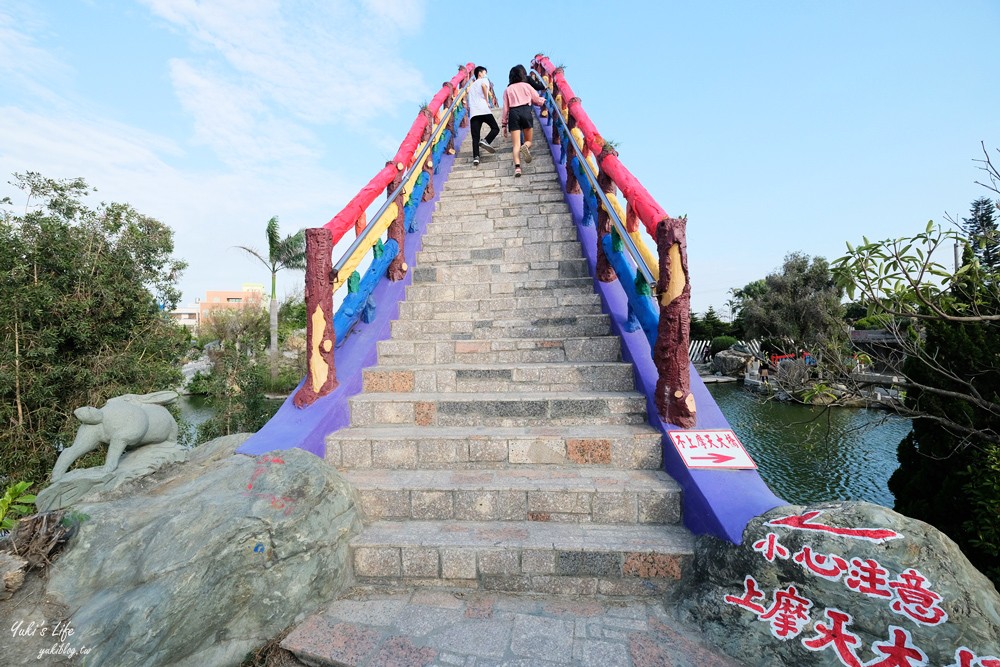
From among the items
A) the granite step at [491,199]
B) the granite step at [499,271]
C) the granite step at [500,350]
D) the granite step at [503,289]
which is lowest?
the granite step at [500,350]

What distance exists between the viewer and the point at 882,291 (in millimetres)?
2316

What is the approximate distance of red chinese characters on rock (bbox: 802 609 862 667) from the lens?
154 centimetres

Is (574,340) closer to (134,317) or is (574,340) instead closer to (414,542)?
(414,542)

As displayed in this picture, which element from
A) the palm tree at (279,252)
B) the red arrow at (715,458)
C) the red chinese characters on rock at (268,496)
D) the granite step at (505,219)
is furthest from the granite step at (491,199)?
the palm tree at (279,252)

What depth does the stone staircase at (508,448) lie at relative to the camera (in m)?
2.10

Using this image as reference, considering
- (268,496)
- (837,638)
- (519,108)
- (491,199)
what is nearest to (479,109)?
(519,108)

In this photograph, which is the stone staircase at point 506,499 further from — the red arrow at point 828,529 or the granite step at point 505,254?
the granite step at point 505,254

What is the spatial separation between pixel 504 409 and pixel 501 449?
350 millimetres

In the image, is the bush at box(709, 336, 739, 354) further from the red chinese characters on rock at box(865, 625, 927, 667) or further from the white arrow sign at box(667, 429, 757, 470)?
the red chinese characters on rock at box(865, 625, 927, 667)

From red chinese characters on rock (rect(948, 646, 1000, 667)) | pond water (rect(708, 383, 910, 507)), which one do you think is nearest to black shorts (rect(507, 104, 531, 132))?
pond water (rect(708, 383, 910, 507))

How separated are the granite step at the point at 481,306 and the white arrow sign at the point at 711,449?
1.83 metres

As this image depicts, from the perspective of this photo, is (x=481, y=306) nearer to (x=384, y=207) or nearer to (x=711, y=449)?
(x=384, y=207)

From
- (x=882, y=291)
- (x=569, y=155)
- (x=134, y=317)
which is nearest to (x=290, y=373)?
(x=134, y=317)

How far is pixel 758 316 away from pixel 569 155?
19520 millimetres
